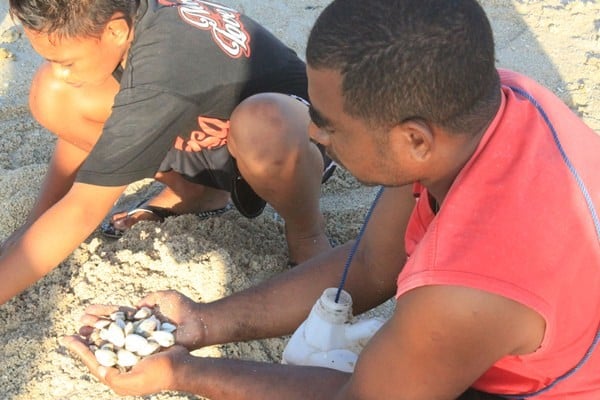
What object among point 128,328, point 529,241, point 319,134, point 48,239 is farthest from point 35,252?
point 529,241

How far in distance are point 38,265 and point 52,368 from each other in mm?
238

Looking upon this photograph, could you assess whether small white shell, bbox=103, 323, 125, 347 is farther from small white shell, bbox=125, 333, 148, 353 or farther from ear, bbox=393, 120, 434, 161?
ear, bbox=393, 120, 434, 161

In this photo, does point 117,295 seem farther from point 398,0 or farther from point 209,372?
point 398,0

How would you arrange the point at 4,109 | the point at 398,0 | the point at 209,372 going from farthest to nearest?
the point at 4,109
the point at 209,372
the point at 398,0

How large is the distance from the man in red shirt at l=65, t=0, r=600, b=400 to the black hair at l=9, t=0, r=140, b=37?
2.39 feet

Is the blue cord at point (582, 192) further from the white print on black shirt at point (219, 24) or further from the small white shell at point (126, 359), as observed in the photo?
the white print on black shirt at point (219, 24)

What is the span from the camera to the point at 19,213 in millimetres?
2305

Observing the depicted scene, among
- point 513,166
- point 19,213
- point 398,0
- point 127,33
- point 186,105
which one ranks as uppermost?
point 398,0

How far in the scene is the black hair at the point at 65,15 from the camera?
1673 mm

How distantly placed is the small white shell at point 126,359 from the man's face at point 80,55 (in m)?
0.67

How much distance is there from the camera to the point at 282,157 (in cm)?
192

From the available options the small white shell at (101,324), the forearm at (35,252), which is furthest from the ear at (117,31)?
the small white shell at (101,324)

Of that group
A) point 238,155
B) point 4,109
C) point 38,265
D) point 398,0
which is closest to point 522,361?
point 398,0

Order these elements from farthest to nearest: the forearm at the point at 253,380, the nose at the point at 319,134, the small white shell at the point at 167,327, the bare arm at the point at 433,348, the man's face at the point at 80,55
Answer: the man's face at the point at 80,55 → the small white shell at the point at 167,327 → the forearm at the point at 253,380 → the nose at the point at 319,134 → the bare arm at the point at 433,348
